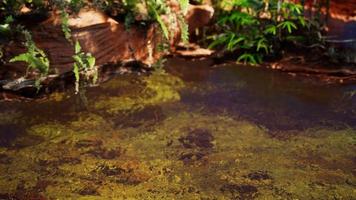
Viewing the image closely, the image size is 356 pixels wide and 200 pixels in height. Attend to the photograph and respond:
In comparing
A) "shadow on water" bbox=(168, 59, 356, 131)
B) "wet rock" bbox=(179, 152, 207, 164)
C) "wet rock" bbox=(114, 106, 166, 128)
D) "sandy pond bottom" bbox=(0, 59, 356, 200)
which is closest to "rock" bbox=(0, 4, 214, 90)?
"sandy pond bottom" bbox=(0, 59, 356, 200)

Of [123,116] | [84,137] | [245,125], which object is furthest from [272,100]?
[84,137]

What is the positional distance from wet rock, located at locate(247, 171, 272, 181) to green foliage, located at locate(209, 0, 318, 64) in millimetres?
3242

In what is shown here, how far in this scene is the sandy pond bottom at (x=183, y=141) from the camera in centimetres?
373

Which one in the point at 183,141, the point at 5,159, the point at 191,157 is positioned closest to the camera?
the point at 5,159

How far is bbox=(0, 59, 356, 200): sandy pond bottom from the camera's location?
12.2 ft

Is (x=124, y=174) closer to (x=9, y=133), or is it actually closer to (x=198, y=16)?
(x=9, y=133)

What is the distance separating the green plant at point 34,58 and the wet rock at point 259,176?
2947mm

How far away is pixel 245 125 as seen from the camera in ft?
16.2

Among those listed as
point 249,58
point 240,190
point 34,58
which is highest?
point 34,58

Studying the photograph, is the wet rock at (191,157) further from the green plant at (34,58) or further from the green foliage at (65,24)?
the green foliage at (65,24)

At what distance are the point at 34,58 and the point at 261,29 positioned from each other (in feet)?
13.2

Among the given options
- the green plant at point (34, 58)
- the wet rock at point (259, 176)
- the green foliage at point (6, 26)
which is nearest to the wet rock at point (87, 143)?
the green plant at point (34, 58)

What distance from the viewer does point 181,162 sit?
417 cm

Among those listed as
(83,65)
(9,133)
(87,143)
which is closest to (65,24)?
(83,65)
